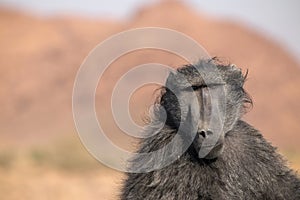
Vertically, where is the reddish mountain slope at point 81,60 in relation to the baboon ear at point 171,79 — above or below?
above

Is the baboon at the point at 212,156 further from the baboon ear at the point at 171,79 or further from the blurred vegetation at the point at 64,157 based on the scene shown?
the blurred vegetation at the point at 64,157

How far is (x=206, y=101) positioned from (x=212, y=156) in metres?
0.46

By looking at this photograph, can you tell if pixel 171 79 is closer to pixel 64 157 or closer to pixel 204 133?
pixel 204 133

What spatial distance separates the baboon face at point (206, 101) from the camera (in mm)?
6141

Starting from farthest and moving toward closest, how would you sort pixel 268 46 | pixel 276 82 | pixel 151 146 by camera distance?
pixel 268 46, pixel 276 82, pixel 151 146

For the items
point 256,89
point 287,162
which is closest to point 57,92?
point 256,89

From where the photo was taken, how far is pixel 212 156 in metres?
6.27

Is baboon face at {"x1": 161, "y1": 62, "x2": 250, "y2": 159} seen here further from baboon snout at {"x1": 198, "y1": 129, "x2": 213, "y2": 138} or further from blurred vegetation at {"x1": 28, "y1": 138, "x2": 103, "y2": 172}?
blurred vegetation at {"x1": 28, "y1": 138, "x2": 103, "y2": 172}

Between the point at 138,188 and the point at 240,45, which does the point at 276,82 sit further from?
the point at 138,188

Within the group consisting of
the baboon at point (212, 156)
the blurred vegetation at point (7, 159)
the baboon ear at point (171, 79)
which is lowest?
the baboon at point (212, 156)

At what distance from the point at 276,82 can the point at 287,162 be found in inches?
1927

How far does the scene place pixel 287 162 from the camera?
22.8 feet

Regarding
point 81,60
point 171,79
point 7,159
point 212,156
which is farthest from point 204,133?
point 81,60

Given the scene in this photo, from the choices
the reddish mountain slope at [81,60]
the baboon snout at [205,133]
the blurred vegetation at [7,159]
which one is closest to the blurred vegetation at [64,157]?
the blurred vegetation at [7,159]
